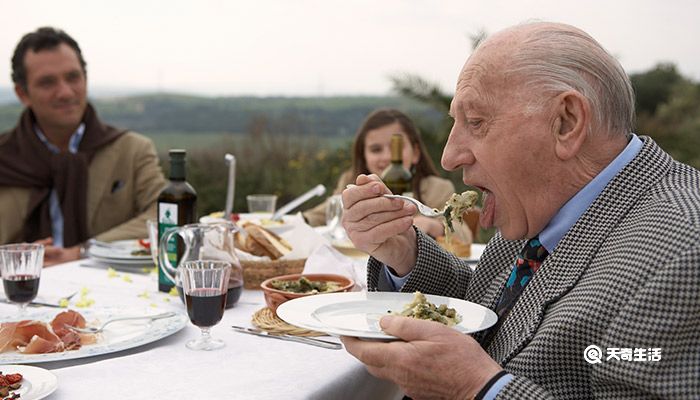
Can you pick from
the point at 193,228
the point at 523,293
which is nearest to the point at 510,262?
the point at 523,293

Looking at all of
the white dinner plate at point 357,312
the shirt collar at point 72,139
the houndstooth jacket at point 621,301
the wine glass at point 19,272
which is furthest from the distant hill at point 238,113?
the houndstooth jacket at point 621,301

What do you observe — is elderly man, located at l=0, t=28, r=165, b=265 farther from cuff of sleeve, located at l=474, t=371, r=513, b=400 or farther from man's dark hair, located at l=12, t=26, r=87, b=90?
cuff of sleeve, located at l=474, t=371, r=513, b=400

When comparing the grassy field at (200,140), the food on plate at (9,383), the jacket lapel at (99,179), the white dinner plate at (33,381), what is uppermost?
the food on plate at (9,383)

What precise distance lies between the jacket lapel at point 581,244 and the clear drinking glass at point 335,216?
1.90 meters

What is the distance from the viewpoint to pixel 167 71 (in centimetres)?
785

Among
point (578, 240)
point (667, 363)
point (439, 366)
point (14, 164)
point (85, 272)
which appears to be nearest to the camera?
point (667, 363)

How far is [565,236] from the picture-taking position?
1794 mm

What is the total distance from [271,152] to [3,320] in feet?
21.3

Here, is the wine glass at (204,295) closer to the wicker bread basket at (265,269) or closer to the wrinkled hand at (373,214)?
the wrinkled hand at (373,214)

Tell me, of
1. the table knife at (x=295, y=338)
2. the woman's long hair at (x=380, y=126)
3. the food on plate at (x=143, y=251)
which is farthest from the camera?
the woman's long hair at (x=380, y=126)

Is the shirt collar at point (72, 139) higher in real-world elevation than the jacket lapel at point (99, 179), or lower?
higher

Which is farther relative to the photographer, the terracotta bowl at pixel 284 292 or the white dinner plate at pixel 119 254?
the white dinner plate at pixel 119 254

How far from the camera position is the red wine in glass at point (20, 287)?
233 cm

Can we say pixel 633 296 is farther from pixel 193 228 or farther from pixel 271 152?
pixel 271 152
